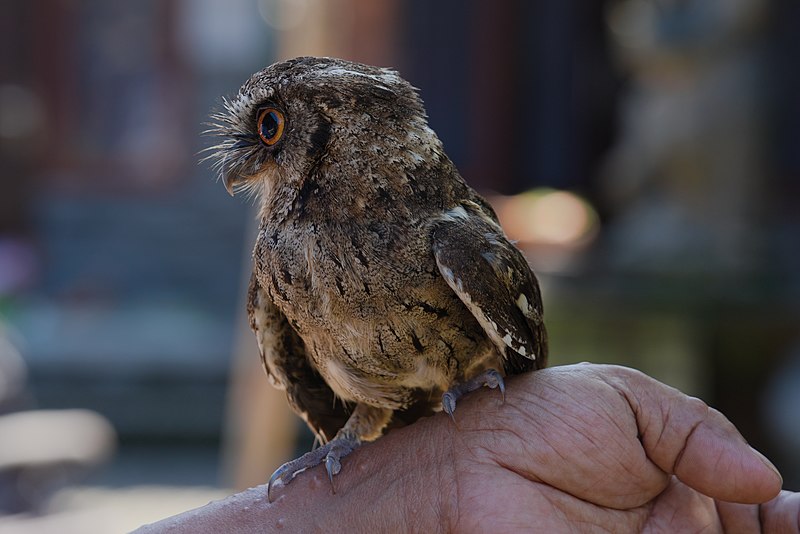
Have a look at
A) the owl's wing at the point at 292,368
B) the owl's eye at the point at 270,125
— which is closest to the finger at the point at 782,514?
the owl's wing at the point at 292,368

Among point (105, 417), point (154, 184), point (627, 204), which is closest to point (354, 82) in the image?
point (627, 204)

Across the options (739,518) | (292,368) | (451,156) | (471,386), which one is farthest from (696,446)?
(451,156)

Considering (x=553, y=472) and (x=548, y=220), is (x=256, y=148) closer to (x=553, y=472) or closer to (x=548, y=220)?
(x=553, y=472)

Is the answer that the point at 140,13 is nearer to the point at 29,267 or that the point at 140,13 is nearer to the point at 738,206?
the point at 29,267

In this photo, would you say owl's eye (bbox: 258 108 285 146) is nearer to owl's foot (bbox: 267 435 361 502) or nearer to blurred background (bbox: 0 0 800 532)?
owl's foot (bbox: 267 435 361 502)

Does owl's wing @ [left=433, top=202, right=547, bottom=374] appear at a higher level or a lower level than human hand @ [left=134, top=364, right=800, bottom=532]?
higher

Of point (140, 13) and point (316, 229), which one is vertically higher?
point (140, 13)

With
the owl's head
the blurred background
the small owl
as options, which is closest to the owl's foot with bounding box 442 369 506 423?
the small owl
